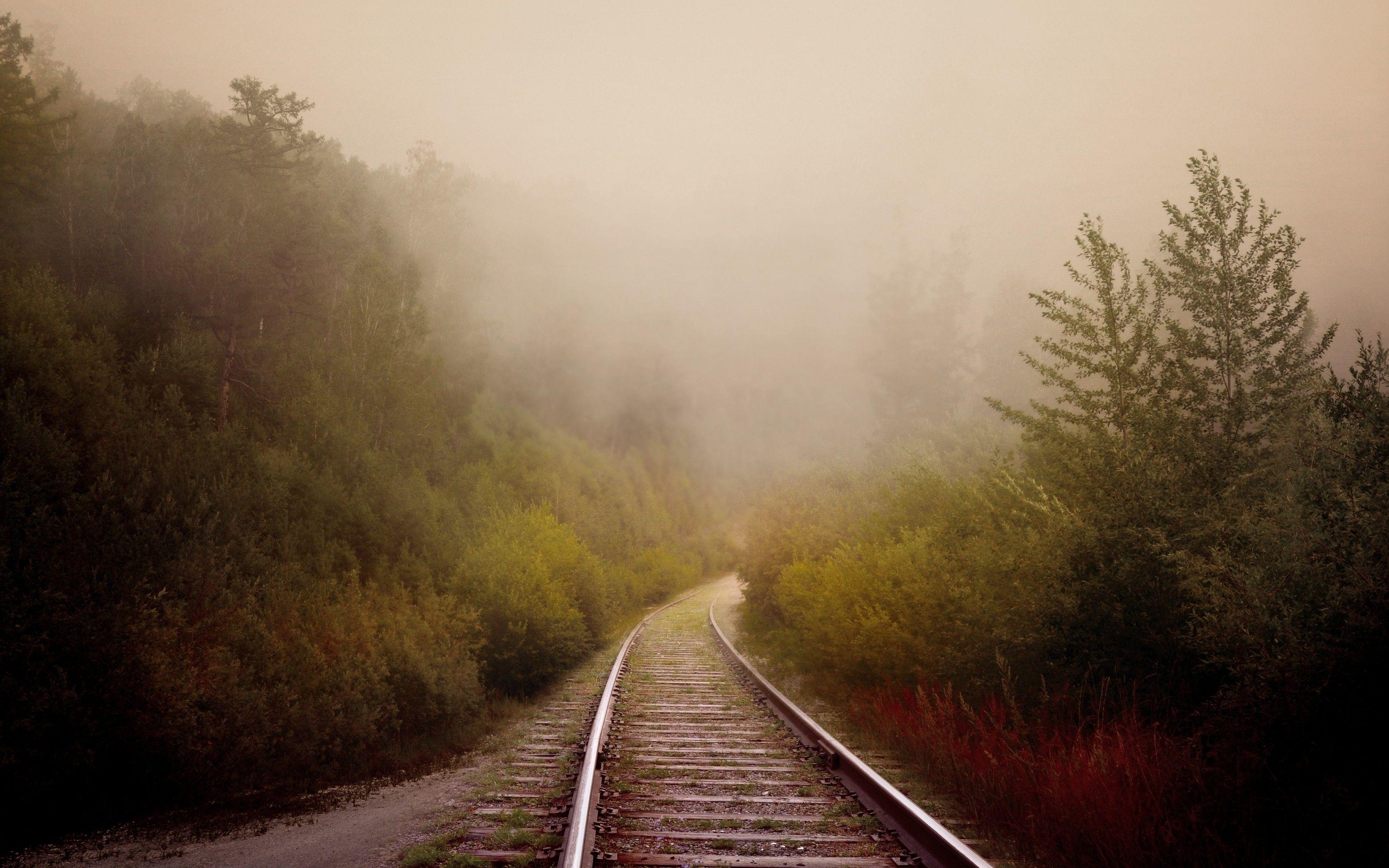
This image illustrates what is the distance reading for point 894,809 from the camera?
16.4 feet

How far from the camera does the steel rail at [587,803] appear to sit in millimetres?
4094

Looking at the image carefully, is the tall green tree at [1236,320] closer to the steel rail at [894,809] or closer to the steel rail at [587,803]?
the steel rail at [894,809]

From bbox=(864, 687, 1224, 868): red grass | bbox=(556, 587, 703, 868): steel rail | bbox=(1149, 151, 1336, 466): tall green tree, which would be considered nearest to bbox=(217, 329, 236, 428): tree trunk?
bbox=(556, 587, 703, 868): steel rail

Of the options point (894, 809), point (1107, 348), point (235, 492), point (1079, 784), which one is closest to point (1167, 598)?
point (1079, 784)

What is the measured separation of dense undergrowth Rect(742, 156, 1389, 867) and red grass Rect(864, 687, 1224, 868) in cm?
3

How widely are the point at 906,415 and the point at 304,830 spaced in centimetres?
4758

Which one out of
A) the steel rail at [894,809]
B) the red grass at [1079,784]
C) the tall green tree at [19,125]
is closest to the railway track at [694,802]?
the steel rail at [894,809]

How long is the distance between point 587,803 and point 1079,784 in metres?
3.85

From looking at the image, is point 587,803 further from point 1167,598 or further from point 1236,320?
point 1236,320

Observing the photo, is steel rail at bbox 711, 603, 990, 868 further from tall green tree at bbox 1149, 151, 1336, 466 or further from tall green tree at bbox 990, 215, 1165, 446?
tall green tree at bbox 1149, 151, 1336, 466

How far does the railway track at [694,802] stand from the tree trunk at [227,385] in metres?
16.7

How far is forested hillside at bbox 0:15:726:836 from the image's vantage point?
24.4ft

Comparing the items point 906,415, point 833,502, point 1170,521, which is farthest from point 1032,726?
point 906,415

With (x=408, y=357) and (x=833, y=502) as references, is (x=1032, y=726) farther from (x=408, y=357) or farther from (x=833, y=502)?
(x=408, y=357)
